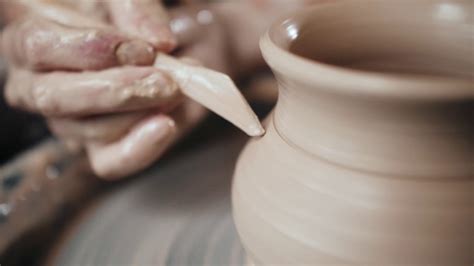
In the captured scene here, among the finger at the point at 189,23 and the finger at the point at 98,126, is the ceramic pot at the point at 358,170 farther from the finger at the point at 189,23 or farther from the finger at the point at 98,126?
the finger at the point at 189,23

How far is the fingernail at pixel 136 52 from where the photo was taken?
0.97m

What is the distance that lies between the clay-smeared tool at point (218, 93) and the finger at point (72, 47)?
10 centimetres

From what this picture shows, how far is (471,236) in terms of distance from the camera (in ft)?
2.15

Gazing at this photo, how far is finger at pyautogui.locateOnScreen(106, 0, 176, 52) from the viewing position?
1010 mm

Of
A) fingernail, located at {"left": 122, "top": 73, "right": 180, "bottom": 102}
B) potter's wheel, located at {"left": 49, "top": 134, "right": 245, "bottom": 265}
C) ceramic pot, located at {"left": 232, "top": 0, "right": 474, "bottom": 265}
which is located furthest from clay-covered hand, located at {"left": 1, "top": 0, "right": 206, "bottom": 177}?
ceramic pot, located at {"left": 232, "top": 0, "right": 474, "bottom": 265}

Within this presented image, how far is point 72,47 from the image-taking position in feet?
3.27

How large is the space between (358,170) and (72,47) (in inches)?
23.3

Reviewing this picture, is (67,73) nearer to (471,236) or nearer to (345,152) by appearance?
(345,152)

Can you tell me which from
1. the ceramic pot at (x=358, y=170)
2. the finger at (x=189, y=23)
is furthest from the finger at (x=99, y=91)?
the finger at (x=189, y=23)

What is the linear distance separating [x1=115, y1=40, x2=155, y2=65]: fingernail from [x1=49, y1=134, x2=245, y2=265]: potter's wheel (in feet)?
1.21

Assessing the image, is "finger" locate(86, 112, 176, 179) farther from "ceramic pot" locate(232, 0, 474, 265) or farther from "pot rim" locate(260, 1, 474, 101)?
"pot rim" locate(260, 1, 474, 101)

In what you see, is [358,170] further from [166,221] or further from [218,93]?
[166,221]

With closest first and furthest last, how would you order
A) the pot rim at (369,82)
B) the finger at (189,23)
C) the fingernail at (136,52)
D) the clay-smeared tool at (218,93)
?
the pot rim at (369,82), the clay-smeared tool at (218,93), the fingernail at (136,52), the finger at (189,23)

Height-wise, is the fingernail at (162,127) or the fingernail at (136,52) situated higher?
the fingernail at (136,52)
